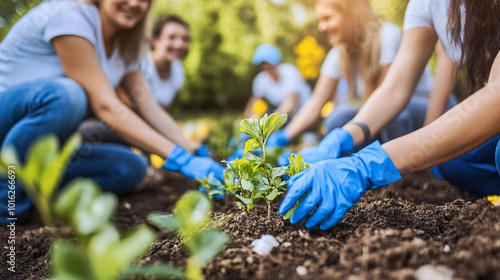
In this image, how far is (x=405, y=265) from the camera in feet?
2.35

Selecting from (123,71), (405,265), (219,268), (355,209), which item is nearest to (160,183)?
(123,71)

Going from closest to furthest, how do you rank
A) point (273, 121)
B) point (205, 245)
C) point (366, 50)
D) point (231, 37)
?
point (205, 245)
point (273, 121)
point (366, 50)
point (231, 37)

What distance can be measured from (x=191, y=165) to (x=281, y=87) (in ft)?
13.8

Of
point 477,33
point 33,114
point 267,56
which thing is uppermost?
point 477,33

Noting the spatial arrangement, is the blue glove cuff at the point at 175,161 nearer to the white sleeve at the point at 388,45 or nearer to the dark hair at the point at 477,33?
the dark hair at the point at 477,33

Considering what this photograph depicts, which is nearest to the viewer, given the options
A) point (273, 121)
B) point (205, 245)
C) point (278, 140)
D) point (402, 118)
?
point (205, 245)

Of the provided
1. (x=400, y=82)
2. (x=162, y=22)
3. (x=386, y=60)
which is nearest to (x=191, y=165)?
(x=400, y=82)

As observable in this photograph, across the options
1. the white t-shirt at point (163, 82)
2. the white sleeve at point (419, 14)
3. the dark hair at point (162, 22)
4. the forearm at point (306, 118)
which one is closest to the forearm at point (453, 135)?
the white sleeve at point (419, 14)

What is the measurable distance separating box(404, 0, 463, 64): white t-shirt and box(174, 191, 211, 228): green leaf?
1267 millimetres

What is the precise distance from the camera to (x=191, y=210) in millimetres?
664

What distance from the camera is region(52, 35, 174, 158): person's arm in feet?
5.98

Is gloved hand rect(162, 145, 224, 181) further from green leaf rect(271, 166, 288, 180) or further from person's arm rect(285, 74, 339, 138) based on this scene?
person's arm rect(285, 74, 339, 138)

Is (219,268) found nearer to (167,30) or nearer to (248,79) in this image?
(167,30)

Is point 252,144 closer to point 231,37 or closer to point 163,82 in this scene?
point 163,82
